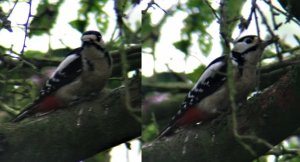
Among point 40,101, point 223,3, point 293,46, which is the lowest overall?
point 40,101

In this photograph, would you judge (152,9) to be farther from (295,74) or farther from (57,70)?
(295,74)

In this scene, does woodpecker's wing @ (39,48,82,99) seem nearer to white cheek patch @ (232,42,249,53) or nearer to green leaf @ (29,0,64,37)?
green leaf @ (29,0,64,37)

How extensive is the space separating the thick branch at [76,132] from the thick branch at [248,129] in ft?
0.54

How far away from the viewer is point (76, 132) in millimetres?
1747

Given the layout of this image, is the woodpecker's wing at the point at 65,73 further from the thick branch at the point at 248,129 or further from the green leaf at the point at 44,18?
the thick branch at the point at 248,129

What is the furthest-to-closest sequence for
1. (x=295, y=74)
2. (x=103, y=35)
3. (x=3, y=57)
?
(x=3, y=57)
(x=103, y=35)
(x=295, y=74)

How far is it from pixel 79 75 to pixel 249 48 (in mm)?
529

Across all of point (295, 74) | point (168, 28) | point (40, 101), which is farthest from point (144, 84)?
point (295, 74)

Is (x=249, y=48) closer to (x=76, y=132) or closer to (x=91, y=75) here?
(x=91, y=75)

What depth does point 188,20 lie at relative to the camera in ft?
6.00

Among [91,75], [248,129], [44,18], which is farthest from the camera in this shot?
[44,18]

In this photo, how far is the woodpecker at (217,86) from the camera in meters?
1.66

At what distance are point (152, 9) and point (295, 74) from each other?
50 centimetres

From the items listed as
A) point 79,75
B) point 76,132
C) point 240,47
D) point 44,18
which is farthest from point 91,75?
point 240,47
